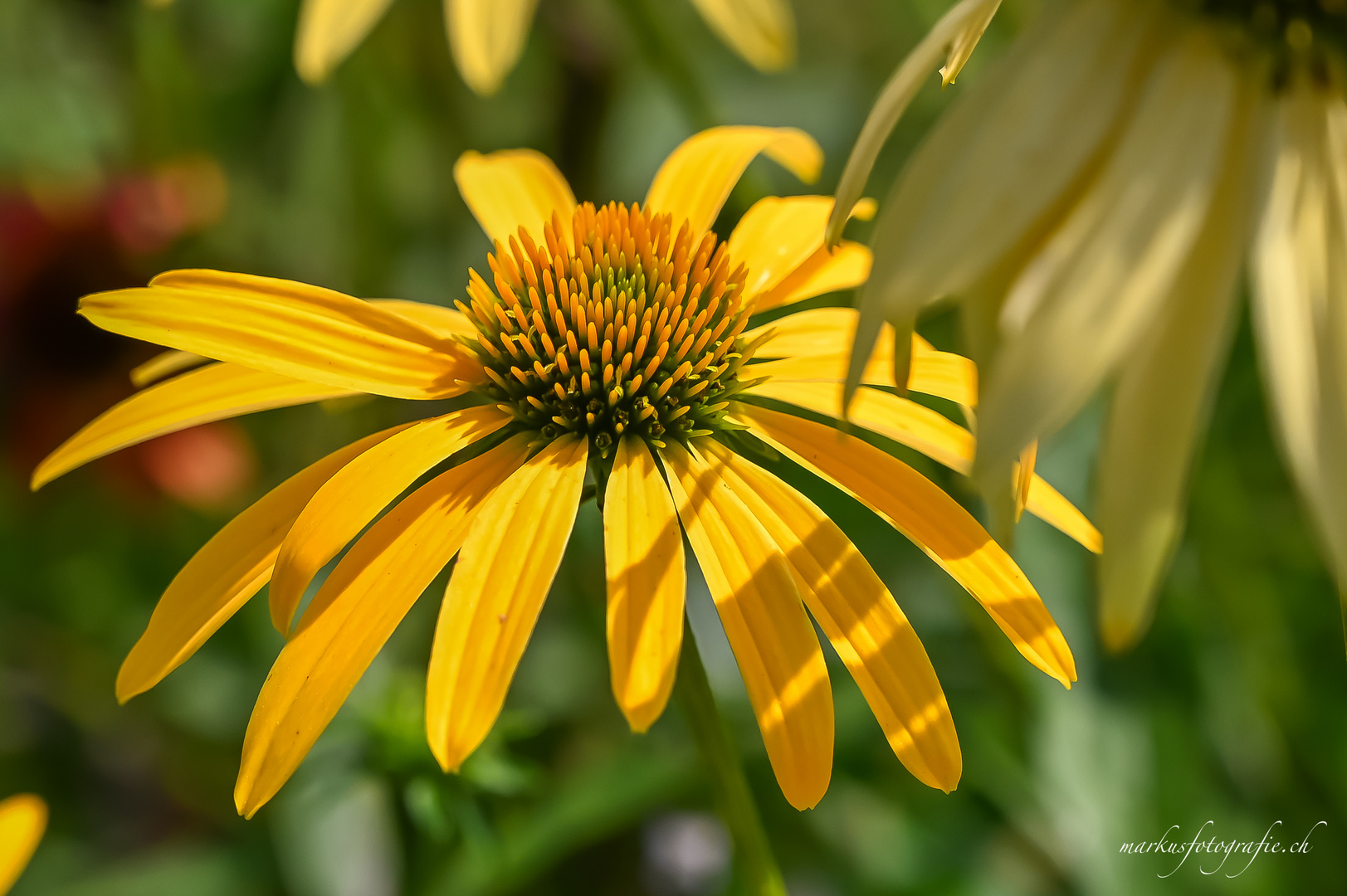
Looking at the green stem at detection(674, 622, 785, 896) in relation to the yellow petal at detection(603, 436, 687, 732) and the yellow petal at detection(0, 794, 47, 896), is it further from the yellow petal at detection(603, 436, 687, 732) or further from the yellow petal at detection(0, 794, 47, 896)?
the yellow petal at detection(0, 794, 47, 896)

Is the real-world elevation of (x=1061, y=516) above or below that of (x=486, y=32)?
below

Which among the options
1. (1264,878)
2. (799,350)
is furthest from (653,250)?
(1264,878)

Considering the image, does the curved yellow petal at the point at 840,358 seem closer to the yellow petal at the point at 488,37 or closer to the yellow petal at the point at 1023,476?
the yellow petal at the point at 1023,476

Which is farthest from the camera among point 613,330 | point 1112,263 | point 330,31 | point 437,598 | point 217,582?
point 437,598

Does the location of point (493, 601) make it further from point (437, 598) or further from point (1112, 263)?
point (437, 598)

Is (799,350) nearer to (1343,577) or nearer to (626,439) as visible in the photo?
(626,439)

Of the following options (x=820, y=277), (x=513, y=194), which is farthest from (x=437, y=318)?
(x=820, y=277)
